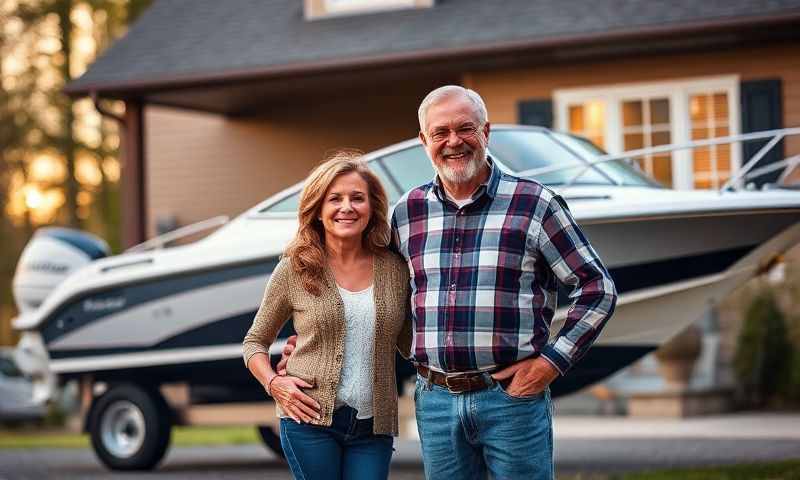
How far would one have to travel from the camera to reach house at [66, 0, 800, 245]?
43.9 ft

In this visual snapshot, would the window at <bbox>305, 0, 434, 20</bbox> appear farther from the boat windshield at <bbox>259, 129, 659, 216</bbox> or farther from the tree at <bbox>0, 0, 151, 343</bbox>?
the tree at <bbox>0, 0, 151, 343</bbox>

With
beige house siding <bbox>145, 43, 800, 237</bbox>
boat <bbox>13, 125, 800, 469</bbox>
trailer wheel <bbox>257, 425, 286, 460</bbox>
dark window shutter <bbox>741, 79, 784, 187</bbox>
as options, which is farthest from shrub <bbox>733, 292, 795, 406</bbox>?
trailer wheel <bbox>257, 425, 286, 460</bbox>

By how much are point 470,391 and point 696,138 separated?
10.4 metres

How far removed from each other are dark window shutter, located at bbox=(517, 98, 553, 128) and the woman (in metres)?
10.1

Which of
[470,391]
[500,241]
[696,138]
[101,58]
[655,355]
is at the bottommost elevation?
[655,355]

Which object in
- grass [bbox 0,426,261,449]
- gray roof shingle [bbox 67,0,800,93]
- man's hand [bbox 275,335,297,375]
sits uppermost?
gray roof shingle [bbox 67,0,800,93]

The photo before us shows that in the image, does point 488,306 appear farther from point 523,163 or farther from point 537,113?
point 537,113

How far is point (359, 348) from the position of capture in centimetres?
429

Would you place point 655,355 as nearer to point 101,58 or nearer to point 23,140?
point 101,58

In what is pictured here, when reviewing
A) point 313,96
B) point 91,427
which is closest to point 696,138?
point 313,96

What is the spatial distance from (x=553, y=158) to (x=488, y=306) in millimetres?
5043

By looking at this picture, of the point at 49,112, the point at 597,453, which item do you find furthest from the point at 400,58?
the point at 49,112

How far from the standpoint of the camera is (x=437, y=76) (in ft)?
50.3

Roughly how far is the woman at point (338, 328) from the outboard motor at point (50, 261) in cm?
681
